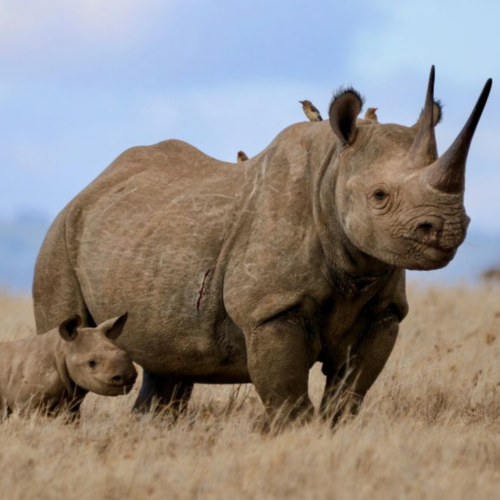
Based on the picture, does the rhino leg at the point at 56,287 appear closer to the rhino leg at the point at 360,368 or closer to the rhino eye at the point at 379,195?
the rhino leg at the point at 360,368

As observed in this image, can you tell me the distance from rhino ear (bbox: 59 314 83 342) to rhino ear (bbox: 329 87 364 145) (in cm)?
203

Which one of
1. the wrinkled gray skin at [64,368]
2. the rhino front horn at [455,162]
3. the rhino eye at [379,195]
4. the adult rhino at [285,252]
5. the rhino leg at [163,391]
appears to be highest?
the rhino front horn at [455,162]

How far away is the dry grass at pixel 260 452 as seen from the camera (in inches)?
234

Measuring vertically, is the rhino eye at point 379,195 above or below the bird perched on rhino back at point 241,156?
below

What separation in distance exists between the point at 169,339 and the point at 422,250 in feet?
6.90

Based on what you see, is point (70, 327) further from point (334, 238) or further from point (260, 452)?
point (260, 452)

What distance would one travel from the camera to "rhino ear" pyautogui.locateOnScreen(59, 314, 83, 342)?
806 centimetres

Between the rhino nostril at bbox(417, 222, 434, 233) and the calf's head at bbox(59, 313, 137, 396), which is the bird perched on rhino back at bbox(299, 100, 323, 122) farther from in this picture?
the rhino nostril at bbox(417, 222, 434, 233)

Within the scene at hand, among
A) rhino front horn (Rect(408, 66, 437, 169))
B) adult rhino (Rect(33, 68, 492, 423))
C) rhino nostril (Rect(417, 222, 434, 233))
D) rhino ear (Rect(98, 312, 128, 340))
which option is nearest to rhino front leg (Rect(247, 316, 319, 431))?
adult rhino (Rect(33, 68, 492, 423))

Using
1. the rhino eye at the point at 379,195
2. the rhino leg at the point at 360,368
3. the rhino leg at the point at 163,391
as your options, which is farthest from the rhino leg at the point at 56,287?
the rhino eye at the point at 379,195

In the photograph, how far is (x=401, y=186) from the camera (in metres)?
6.94

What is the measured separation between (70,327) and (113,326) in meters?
0.27

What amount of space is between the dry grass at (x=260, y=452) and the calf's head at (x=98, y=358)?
24 cm

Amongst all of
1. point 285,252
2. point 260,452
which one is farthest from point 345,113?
point 260,452
